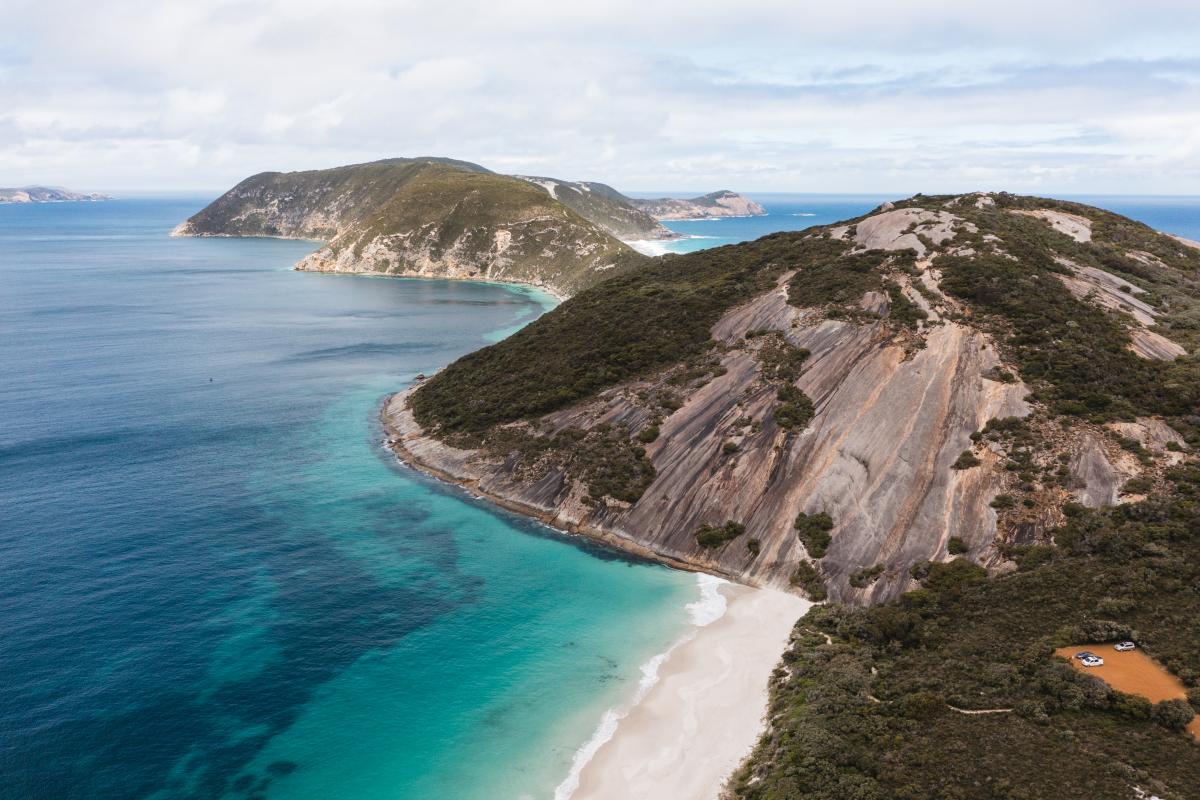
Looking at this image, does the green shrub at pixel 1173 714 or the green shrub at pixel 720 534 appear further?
the green shrub at pixel 720 534

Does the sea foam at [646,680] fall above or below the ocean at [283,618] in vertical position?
below

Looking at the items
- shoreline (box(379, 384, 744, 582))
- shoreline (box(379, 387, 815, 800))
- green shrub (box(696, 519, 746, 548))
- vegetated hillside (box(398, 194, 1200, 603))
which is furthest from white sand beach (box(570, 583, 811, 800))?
Result: green shrub (box(696, 519, 746, 548))

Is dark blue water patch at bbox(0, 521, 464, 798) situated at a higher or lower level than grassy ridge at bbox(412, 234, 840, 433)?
lower

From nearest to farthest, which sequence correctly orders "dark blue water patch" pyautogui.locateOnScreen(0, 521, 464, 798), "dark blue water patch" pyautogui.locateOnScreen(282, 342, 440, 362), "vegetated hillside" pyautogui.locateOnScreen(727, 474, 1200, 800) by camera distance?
"vegetated hillside" pyautogui.locateOnScreen(727, 474, 1200, 800)
"dark blue water patch" pyautogui.locateOnScreen(0, 521, 464, 798)
"dark blue water patch" pyautogui.locateOnScreen(282, 342, 440, 362)

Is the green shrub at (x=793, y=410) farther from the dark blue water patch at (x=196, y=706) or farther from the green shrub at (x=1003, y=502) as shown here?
the dark blue water patch at (x=196, y=706)

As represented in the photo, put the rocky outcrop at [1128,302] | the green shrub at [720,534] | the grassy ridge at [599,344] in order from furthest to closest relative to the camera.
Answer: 1. the grassy ridge at [599,344]
2. the rocky outcrop at [1128,302]
3. the green shrub at [720,534]

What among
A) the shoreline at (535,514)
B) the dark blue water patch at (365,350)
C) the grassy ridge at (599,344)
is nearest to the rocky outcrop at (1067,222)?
the grassy ridge at (599,344)

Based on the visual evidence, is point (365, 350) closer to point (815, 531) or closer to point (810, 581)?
point (815, 531)

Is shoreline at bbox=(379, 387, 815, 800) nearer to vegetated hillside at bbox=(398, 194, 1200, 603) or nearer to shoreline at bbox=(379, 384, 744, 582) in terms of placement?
shoreline at bbox=(379, 384, 744, 582)
